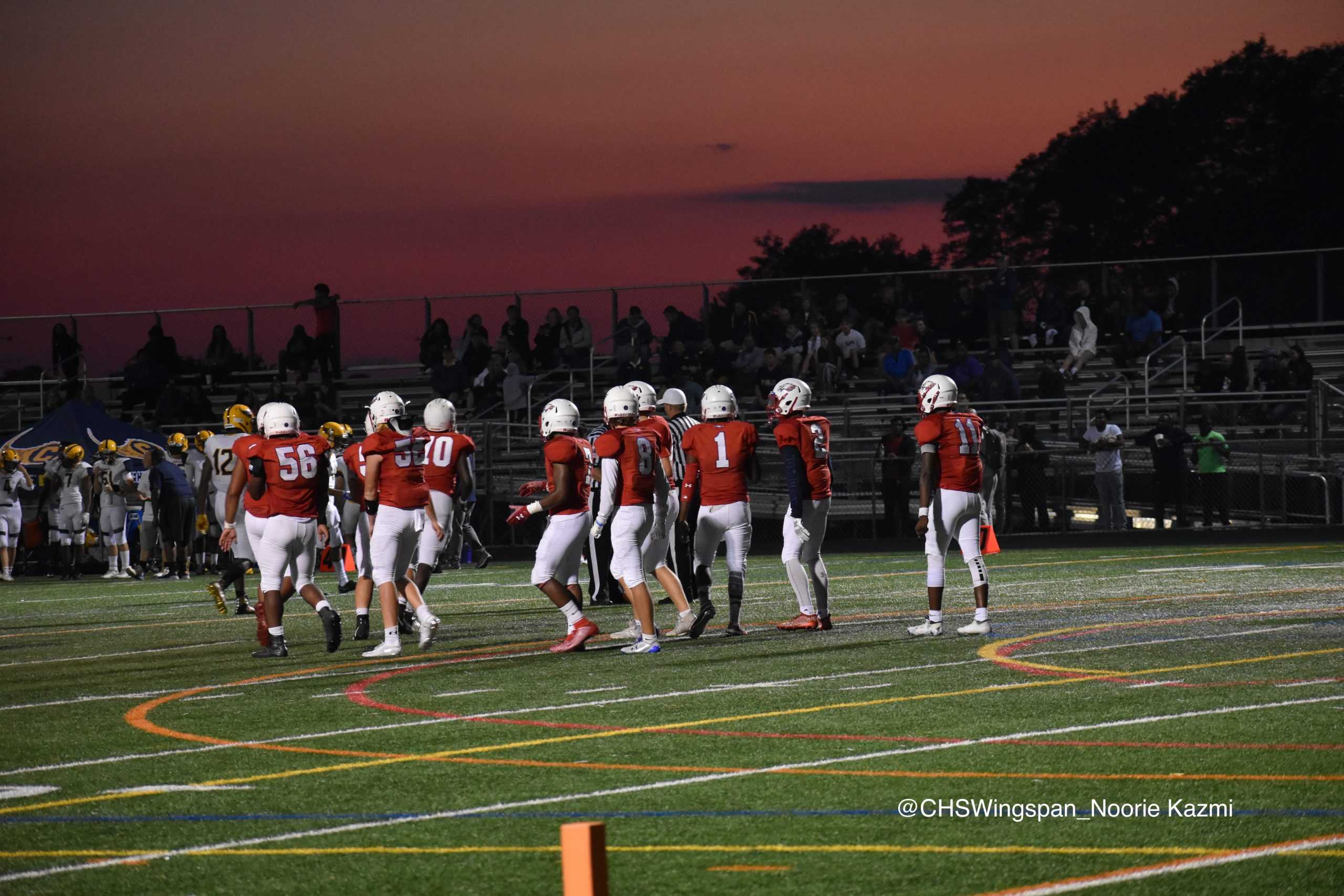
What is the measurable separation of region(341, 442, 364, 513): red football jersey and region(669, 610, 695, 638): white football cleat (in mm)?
2694

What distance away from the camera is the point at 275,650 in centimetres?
1357

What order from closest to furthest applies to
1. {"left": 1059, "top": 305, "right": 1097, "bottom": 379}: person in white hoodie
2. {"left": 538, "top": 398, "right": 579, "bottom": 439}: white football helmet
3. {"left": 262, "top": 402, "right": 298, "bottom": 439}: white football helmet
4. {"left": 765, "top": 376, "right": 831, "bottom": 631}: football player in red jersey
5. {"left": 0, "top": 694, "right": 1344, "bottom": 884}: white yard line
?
1. {"left": 0, "top": 694, "right": 1344, "bottom": 884}: white yard line
2. {"left": 538, "top": 398, "right": 579, "bottom": 439}: white football helmet
3. {"left": 262, "top": 402, "right": 298, "bottom": 439}: white football helmet
4. {"left": 765, "top": 376, "right": 831, "bottom": 631}: football player in red jersey
5. {"left": 1059, "top": 305, "right": 1097, "bottom": 379}: person in white hoodie

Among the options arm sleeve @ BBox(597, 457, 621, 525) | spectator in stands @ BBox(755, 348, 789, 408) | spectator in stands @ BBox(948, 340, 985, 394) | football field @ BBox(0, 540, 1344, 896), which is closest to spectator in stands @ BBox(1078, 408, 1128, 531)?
spectator in stands @ BBox(948, 340, 985, 394)

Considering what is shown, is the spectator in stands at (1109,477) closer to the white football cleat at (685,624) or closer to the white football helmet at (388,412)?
the white football cleat at (685,624)

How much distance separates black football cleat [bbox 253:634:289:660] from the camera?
1348 cm

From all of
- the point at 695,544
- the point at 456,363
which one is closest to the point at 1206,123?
the point at 456,363

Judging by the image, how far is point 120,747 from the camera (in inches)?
361

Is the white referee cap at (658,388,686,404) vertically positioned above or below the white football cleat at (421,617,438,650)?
above

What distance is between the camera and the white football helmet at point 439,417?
47.0 feet

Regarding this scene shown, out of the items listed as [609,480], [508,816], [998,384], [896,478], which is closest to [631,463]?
[609,480]

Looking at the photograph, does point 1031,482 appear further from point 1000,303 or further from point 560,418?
point 560,418

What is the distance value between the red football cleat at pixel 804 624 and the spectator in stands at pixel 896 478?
12.0 m

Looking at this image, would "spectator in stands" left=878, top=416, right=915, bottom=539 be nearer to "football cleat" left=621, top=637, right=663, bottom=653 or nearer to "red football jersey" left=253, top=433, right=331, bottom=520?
"football cleat" left=621, top=637, right=663, bottom=653

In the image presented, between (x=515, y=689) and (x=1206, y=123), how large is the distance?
48.0 metres
